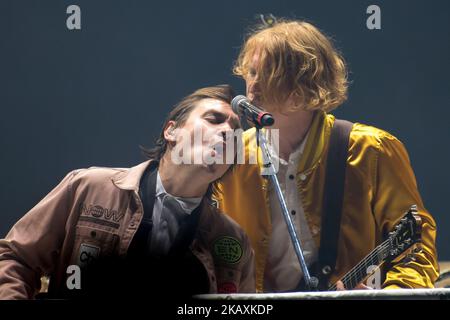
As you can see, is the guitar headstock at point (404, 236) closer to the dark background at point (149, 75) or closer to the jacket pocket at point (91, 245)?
the dark background at point (149, 75)

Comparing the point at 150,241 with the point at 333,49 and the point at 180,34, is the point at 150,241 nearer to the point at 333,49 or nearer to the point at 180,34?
the point at 180,34

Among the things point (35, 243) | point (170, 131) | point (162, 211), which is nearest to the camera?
point (35, 243)

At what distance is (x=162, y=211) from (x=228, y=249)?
0.24 meters

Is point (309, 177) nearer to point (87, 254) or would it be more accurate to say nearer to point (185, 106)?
point (185, 106)

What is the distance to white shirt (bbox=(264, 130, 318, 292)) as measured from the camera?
251cm

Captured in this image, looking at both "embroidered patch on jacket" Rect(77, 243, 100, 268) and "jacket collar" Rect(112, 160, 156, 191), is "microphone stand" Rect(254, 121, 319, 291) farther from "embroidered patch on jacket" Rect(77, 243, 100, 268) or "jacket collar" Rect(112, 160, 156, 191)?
"embroidered patch on jacket" Rect(77, 243, 100, 268)

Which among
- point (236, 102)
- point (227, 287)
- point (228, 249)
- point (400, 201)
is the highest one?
point (236, 102)

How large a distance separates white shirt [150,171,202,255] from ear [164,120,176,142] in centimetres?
16

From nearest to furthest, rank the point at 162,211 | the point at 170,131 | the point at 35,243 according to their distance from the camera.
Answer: the point at 35,243 → the point at 162,211 → the point at 170,131

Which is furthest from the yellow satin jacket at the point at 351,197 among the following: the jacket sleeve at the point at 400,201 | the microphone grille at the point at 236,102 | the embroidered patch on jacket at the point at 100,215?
the embroidered patch on jacket at the point at 100,215

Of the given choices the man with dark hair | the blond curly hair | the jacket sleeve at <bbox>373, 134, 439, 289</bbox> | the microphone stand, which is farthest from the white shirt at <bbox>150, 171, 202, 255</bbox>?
the jacket sleeve at <bbox>373, 134, 439, 289</bbox>

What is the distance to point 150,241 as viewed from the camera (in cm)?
240

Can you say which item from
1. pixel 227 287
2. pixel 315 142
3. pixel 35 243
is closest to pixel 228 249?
pixel 227 287

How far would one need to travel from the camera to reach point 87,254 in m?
2.37
